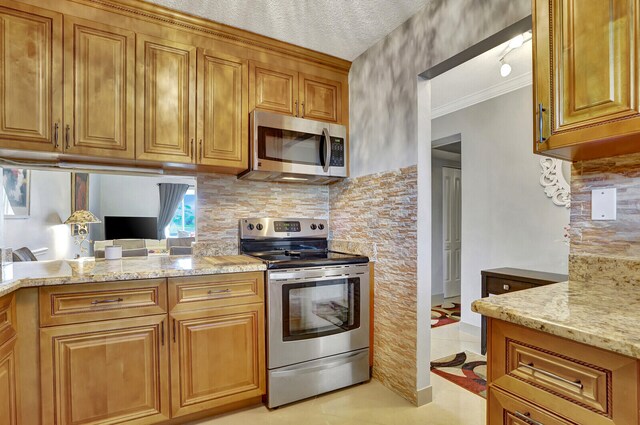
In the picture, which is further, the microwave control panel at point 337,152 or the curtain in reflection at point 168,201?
the curtain in reflection at point 168,201

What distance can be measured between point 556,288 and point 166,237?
2910 millimetres

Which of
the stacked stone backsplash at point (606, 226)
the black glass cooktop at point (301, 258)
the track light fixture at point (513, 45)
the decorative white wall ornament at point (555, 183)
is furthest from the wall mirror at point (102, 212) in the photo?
the decorative white wall ornament at point (555, 183)

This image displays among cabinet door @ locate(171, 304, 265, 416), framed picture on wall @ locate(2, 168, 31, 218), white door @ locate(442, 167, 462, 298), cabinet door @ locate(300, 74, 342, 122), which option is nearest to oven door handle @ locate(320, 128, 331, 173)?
cabinet door @ locate(300, 74, 342, 122)

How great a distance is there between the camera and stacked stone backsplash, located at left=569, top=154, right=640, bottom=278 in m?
1.19

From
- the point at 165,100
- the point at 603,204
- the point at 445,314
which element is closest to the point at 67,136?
the point at 165,100

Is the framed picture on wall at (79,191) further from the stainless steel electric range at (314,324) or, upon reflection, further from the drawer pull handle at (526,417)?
the drawer pull handle at (526,417)

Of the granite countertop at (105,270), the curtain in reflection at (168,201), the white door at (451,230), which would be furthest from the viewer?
the white door at (451,230)

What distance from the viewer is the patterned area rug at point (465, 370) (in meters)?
2.30

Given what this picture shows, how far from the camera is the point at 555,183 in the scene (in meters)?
2.72

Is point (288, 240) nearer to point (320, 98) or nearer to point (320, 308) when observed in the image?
point (320, 308)

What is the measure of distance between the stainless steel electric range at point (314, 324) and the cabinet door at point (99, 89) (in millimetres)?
1062

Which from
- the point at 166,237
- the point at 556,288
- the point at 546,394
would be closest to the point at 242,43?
the point at 166,237

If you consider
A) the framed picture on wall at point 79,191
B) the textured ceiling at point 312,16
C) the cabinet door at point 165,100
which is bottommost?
the framed picture on wall at point 79,191

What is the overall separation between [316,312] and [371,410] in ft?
2.21
